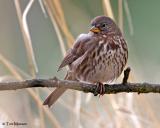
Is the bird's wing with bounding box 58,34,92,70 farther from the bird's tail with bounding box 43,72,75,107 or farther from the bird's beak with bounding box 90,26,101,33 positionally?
the bird's tail with bounding box 43,72,75,107

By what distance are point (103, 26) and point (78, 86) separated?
1233mm

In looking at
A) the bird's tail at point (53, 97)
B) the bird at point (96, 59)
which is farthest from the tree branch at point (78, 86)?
the bird at point (96, 59)

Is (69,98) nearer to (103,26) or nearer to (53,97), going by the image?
(53,97)

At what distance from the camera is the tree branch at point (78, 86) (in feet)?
6.36

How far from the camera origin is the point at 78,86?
7.02ft

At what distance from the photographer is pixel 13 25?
466cm

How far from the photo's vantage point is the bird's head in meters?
3.24

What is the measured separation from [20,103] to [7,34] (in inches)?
33.6

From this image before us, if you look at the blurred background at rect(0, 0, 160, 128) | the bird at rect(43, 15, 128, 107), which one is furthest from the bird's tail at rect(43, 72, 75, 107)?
the bird at rect(43, 15, 128, 107)

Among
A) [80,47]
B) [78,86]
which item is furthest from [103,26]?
[78,86]

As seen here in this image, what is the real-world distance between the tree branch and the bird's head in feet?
2.82

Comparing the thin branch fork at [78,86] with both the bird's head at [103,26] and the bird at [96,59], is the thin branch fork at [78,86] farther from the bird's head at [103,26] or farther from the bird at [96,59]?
the bird's head at [103,26]

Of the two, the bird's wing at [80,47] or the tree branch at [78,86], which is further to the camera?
the bird's wing at [80,47]

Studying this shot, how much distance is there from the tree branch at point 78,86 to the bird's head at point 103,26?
86 centimetres
